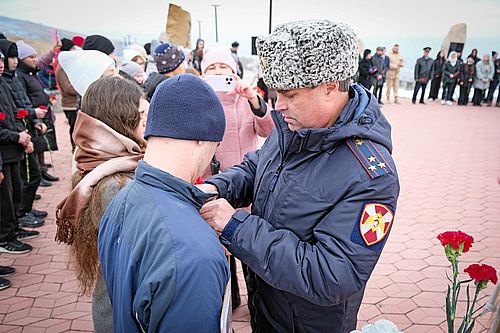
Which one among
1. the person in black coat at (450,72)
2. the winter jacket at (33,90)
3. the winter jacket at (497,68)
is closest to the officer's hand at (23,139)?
the winter jacket at (33,90)

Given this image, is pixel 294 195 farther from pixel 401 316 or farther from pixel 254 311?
pixel 401 316

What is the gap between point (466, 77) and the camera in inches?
536

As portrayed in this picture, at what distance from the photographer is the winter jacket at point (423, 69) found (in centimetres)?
1378

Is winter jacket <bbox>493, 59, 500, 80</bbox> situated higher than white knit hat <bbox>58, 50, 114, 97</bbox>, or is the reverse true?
white knit hat <bbox>58, 50, 114, 97</bbox>

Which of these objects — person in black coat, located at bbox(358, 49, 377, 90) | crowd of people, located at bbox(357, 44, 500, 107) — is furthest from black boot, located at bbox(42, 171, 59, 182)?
crowd of people, located at bbox(357, 44, 500, 107)

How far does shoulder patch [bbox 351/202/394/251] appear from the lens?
1.25 meters

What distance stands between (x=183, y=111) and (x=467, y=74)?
14.7 meters

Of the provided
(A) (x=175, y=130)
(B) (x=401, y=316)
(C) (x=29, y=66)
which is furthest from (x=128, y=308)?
(C) (x=29, y=66)

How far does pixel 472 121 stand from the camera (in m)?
11.2

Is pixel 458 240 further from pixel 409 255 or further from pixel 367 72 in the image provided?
pixel 367 72

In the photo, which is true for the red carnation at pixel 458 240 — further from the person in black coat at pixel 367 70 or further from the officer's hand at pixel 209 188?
the person in black coat at pixel 367 70

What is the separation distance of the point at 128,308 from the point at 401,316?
2606mm

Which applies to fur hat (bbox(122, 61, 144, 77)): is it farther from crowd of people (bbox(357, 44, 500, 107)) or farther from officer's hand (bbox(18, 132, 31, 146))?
crowd of people (bbox(357, 44, 500, 107))

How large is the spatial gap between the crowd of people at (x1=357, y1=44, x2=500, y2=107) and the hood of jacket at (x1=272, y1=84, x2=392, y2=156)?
39.1 ft
